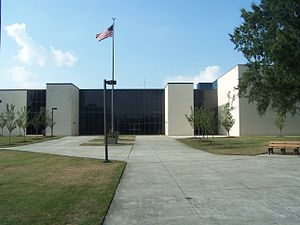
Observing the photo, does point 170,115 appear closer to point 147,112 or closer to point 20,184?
point 147,112

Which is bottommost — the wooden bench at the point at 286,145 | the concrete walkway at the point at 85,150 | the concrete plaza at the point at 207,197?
the concrete plaza at the point at 207,197

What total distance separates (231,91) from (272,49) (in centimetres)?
3701

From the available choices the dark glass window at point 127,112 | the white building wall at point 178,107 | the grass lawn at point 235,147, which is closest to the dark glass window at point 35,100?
the dark glass window at point 127,112

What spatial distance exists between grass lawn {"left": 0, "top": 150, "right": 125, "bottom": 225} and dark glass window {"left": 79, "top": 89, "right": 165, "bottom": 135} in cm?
6079

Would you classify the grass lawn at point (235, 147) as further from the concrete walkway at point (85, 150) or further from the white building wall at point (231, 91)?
the white building wall at point (231, 91)

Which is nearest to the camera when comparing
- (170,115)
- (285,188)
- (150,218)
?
(150,218)

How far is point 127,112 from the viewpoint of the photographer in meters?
76.4

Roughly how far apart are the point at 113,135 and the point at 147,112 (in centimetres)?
3828

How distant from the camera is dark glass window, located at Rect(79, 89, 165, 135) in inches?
2987

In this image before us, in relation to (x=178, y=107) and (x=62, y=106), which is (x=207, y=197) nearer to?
(x=178, y=107)

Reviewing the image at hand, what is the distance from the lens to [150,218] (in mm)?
7277

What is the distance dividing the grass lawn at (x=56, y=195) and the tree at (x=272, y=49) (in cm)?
1479

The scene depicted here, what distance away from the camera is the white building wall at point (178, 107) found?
2753 inches

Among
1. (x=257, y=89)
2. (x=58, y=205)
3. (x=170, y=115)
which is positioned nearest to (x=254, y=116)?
(x=170, y=115)
